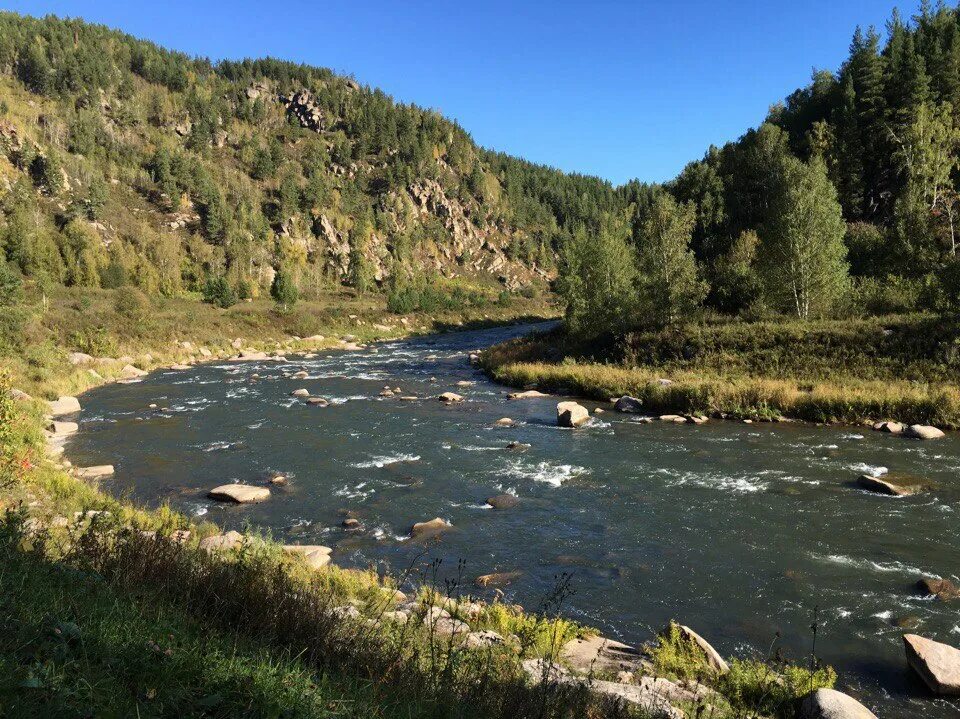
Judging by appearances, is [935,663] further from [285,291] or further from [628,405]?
[285,291]

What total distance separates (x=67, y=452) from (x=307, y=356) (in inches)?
1454

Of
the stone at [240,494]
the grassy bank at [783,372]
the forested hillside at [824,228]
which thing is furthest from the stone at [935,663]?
the forested hillside at [824,228]

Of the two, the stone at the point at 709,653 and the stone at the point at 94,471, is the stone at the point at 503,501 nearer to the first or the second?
the stone at the point at 709,653

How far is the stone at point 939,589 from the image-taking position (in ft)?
33.2

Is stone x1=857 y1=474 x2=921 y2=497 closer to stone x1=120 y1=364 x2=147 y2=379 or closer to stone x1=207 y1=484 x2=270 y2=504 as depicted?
stone x1=207 y1=484 x2=270 y2=504

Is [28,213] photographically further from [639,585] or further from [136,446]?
[639,585]

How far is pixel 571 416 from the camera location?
83.3 feet

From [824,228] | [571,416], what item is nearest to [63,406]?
[571,416]

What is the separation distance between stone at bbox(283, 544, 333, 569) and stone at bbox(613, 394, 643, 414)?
19.1 m

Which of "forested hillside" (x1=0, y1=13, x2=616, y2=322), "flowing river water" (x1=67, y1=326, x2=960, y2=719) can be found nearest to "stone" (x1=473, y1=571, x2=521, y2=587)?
"flowing river water" (x1=67, y1=326, x2=960, y2=719)

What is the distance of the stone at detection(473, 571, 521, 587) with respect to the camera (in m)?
11.1

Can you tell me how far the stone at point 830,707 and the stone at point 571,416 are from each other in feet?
60.3

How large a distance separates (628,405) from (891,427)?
10647 millimetres

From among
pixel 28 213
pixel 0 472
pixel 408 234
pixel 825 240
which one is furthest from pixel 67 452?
pixel 408 234
